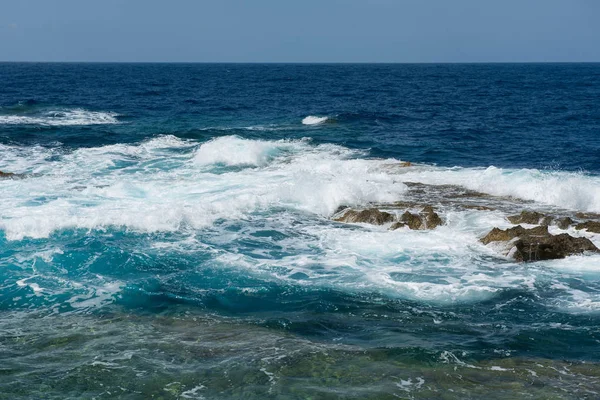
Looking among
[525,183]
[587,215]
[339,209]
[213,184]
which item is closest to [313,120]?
[213,184]

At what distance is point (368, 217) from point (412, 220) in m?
1.50

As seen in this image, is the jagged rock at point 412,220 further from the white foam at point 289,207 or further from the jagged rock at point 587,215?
the jagged rock at point 587,215

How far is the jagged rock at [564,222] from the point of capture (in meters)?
19.4

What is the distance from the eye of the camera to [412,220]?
1977cm

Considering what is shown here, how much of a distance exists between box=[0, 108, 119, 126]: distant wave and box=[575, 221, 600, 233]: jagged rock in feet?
113

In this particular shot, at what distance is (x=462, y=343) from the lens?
40.0ft

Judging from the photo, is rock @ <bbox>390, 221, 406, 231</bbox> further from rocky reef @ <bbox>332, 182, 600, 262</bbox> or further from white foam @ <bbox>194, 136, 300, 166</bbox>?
white foam @ <bbox>194, 136, 300, 166</bbox>

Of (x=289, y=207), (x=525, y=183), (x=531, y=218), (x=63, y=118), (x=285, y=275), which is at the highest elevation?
(x=63, y=118)

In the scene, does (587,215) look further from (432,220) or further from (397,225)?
(397,225)

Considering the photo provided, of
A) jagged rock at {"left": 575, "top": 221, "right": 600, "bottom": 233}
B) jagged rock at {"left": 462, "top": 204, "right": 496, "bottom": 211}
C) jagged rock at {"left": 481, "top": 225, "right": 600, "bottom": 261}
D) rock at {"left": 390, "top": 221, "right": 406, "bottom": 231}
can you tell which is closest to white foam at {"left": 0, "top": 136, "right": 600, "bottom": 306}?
rock at {"left": 390, "top": 221, "right": 406, "bottom": 231}

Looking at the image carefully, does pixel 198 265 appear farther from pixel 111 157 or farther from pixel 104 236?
pixel 111 157

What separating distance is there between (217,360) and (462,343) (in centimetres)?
481

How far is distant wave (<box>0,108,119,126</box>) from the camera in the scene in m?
43.7

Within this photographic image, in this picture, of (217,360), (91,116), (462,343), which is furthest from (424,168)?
(91,116)
